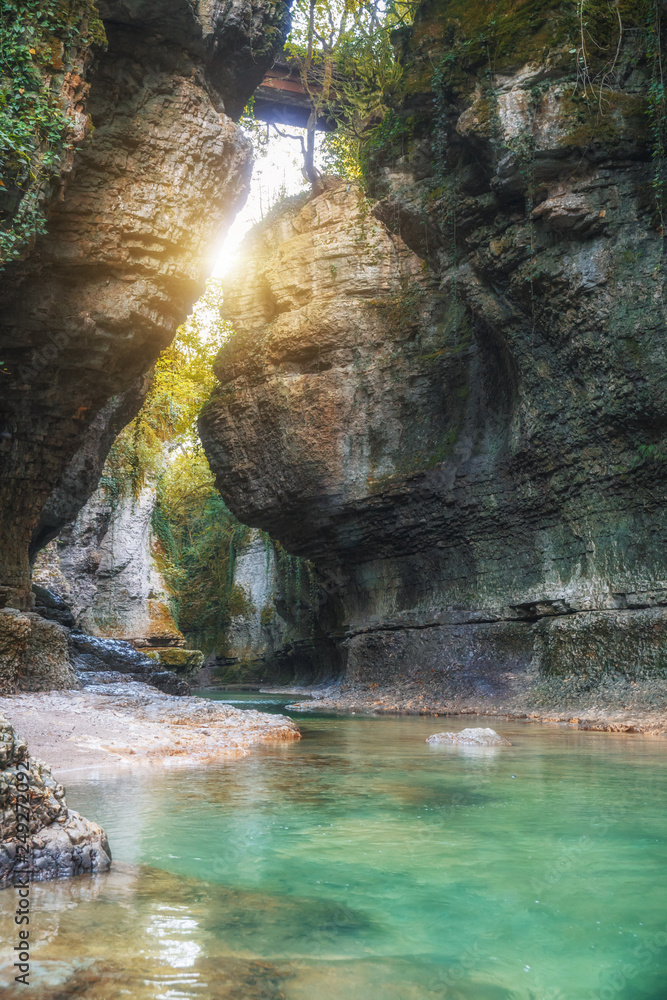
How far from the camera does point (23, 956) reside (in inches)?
71.4

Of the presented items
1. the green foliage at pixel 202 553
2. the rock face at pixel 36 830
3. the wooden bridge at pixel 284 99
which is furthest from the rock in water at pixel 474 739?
the green foliage at pixel 202 553

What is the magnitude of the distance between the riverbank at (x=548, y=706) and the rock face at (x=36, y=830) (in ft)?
23.4

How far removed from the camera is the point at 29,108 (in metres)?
7.31

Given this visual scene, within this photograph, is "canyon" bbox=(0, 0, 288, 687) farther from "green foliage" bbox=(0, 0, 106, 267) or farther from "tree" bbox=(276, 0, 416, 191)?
"tree" bbox=(276, 0, 416, 191)

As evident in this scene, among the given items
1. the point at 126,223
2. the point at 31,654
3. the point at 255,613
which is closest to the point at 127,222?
the point at 126,223

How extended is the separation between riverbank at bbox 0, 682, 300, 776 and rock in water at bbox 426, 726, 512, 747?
5.06ft

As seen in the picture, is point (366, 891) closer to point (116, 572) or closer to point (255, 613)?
point (116, 572)

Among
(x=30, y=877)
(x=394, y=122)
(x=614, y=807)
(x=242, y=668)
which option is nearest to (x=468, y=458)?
(x=394, y=122)

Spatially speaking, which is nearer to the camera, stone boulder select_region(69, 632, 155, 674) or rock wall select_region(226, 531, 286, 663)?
stone boulder select_region(69, 632, 155, 674)

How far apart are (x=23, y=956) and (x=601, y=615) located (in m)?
9.64

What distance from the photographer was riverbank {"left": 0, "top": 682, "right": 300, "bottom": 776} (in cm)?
555

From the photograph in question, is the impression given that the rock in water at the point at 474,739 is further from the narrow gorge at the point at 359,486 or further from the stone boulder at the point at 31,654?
the stone boulder at the point at 31,654

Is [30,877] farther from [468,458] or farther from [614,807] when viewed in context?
[468,458]

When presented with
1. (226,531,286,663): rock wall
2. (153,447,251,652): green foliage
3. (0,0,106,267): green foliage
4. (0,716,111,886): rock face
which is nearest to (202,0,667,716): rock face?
(0,0,106,267): green foliage
